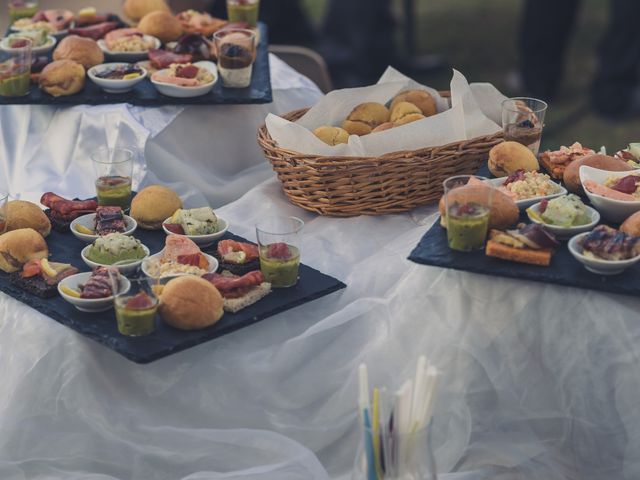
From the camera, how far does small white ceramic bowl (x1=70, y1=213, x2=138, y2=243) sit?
2373mm

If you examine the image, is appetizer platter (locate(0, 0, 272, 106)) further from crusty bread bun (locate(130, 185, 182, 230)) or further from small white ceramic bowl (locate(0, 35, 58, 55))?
crusty bread bun (locate(130, 185, 182, 230))

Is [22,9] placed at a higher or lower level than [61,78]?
lower

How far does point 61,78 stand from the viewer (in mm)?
2990

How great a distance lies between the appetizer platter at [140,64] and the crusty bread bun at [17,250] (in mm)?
796

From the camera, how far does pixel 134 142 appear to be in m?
2.96

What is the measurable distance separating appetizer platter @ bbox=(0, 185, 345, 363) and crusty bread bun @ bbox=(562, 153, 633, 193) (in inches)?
21.9

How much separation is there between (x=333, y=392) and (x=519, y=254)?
1.44 feet

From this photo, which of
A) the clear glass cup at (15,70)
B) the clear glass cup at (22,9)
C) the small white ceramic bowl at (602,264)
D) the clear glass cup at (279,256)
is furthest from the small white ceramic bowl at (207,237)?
the clear glass cup at (22,9)

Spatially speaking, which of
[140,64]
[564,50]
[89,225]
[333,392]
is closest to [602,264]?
[333,392]

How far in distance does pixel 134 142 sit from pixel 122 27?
72 cm

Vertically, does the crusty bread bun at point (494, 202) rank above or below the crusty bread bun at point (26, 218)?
above

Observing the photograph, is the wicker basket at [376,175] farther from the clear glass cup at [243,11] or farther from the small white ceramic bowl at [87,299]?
the clear glass cup at [243,11]

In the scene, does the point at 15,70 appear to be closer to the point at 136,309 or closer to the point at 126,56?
the point at 126,56

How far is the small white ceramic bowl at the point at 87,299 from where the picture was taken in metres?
2.04
